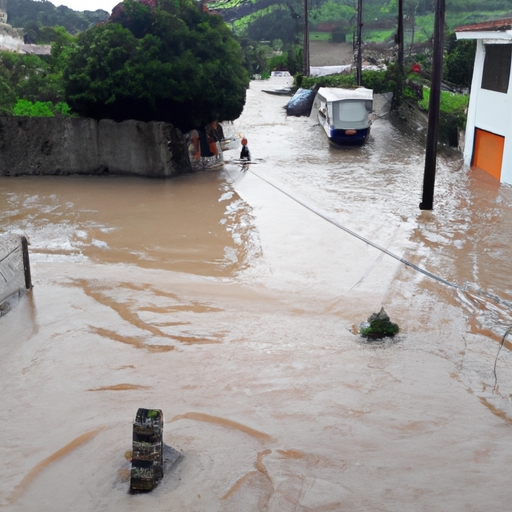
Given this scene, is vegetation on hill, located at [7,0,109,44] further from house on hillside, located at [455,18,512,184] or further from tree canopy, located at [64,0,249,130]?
house on hillside, located at [455,18,512,184]

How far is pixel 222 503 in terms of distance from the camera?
4.83m

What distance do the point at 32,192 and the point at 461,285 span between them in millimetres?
10930

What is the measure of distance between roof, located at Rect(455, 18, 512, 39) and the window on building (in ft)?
1.66

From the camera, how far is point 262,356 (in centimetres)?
732

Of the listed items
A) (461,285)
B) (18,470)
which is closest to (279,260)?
(461,285)

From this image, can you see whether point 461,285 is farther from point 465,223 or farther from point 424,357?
point 465,223

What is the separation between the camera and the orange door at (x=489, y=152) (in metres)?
17.6

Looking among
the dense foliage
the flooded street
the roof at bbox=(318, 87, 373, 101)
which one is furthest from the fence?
the roof at bbox=(318, 87, 373, 101)

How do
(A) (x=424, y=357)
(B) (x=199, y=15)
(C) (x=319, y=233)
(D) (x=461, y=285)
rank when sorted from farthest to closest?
(B) (x=199, y=15), (C) (x=319, y=233), (D) (x=461, y=285), (A) (x=424, y=357)

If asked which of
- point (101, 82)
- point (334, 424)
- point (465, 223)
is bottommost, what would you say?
point (465, 223)

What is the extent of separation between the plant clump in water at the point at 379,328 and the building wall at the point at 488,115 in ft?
33.1

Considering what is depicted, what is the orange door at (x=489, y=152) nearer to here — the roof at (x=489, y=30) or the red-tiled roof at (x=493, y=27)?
the roof at (x=489, y=30)

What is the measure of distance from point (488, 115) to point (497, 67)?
51.4 inches

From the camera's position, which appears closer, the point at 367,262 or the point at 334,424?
the point at 334,424
